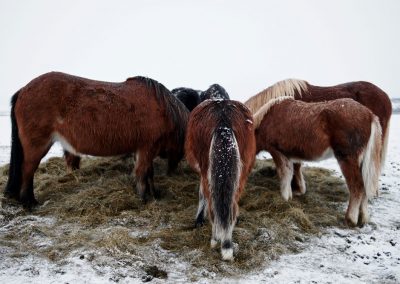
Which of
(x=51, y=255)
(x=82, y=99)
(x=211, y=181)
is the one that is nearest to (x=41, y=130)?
(x=82, y=99)

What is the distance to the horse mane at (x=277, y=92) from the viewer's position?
6352 mm

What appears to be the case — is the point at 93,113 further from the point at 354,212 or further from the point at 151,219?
the point at 354,212

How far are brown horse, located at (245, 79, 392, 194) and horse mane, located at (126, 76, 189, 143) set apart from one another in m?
1.74

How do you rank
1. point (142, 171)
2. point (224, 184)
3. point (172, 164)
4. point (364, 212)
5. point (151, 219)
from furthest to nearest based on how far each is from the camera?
1. point (172, 164)
2. point (142, 171)
3. point (364, 212)
4. point (151, 219)
5. point (224, 184)

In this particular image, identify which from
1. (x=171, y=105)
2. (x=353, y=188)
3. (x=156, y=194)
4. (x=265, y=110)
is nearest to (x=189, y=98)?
(x=171, y=105)

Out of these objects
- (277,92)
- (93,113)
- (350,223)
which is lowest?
(350,223)

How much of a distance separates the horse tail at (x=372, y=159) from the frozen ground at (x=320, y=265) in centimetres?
57

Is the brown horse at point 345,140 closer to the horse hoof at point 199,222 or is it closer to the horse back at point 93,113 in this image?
the horse hoof at point 199,222

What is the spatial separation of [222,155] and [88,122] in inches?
87.8

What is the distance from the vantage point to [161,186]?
5.55m

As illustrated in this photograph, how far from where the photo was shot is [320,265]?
11.1 ft

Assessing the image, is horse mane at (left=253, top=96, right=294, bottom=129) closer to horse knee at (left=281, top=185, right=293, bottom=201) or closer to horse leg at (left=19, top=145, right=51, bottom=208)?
horse knee at (left=281, top=185, right=293, bottom=201)

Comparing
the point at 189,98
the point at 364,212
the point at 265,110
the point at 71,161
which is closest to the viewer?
the point at 364,212

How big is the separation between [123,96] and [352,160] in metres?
3.32
